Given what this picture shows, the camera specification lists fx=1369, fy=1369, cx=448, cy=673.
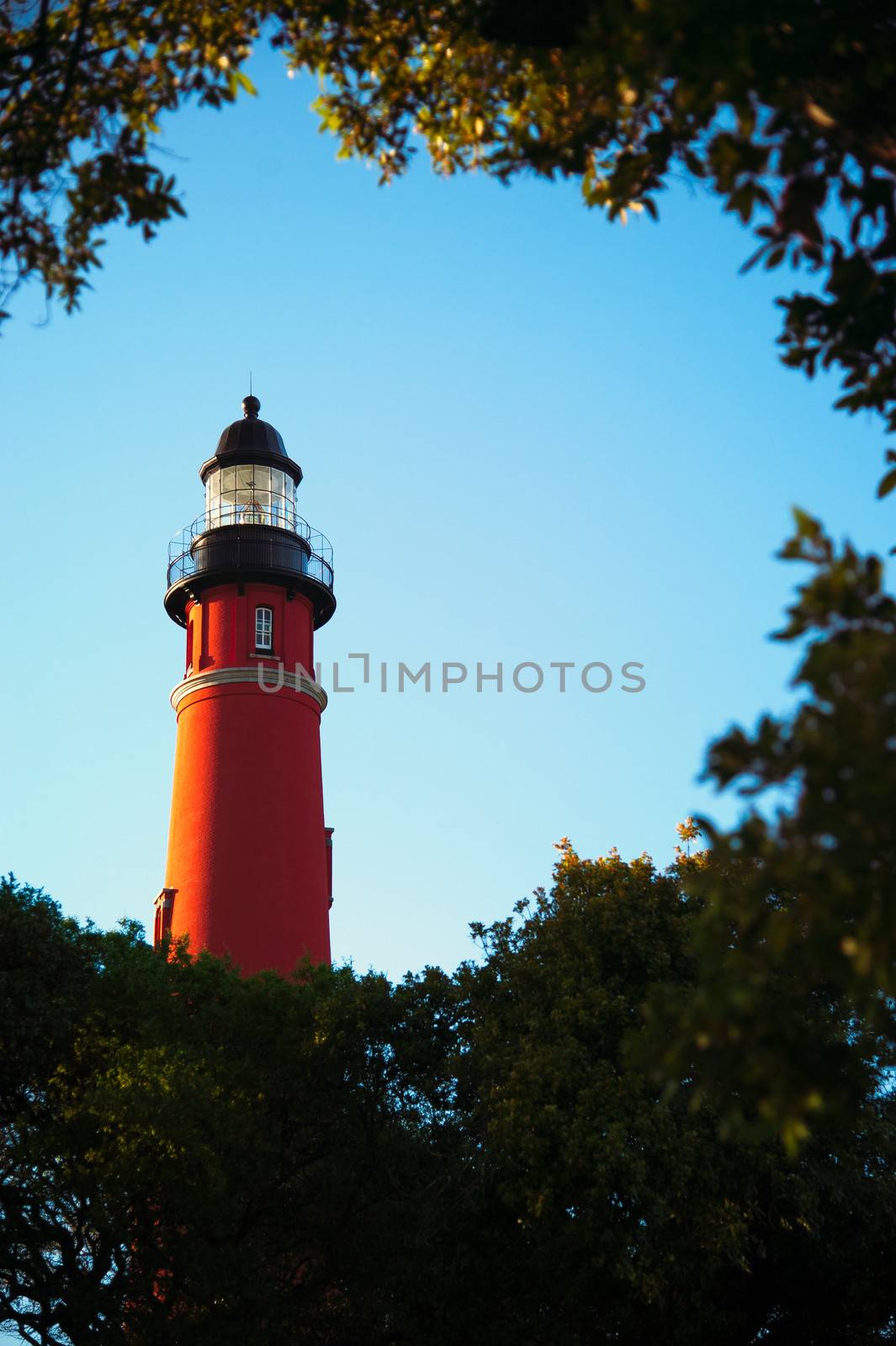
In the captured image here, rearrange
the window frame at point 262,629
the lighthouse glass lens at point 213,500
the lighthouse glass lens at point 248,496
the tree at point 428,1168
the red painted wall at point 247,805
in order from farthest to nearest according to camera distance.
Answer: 1. the lighthouse glass lens at point 213,500
2. the lighthouse glass lens at point 248,496
3. the window frame at point 262,629
4. the red painted wall at point 247,805
5. the tree at point 428,1168

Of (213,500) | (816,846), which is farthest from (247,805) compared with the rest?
(816,846)

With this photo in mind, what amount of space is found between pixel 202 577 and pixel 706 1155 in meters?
21.2

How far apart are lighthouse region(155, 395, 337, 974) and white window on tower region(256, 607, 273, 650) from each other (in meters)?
0.03

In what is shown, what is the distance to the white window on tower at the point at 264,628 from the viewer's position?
1344 inches

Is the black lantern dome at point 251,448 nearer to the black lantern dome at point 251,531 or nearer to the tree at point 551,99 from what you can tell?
the black lantern dome at point 251,531

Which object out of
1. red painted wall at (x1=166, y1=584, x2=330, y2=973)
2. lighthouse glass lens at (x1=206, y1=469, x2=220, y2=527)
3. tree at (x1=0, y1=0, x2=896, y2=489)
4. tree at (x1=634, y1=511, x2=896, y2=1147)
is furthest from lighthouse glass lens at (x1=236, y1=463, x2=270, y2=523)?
tree at (x1=634, y1=511, x2=896, y2=1147)

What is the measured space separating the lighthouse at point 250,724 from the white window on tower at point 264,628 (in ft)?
0.10

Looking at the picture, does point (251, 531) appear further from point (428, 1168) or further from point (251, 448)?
point (428, 1168)

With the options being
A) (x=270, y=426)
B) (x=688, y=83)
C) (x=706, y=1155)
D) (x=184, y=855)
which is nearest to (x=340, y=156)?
(x=688, y=83)

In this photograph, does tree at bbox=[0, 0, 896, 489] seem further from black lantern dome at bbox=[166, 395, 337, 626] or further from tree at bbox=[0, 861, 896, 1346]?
black lantern dome at bbox=[166, 395, 337, 626]

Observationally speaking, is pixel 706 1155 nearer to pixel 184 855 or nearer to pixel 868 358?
pixel 868 358

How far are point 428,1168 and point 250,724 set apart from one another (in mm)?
13632

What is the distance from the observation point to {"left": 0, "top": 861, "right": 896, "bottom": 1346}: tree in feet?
60.1

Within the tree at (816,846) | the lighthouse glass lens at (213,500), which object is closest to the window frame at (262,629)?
the lighthouse glass lens at (213,500)
